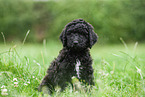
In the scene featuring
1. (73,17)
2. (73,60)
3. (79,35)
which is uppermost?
(73,17)

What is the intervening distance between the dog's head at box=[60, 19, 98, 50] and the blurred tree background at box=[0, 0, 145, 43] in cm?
1128

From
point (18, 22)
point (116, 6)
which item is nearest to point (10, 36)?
point (18, 22)

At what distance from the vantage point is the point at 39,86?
4.63m

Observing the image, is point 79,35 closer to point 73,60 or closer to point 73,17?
point 73,60

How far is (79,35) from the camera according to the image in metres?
4.67

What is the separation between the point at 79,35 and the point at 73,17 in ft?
44.5

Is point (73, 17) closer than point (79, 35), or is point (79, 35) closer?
point (79, 35)

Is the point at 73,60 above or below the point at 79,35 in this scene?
below

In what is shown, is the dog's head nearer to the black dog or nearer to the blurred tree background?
the black dog

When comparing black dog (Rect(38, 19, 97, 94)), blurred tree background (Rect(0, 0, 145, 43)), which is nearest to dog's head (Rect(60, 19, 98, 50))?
black dog (Rect(38, 19, 97, 94))

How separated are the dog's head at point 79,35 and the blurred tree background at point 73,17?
37.0 ft

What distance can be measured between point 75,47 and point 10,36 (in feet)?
81.3

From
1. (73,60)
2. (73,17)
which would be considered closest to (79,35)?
(73,60)

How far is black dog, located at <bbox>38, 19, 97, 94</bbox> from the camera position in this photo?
448 cm
